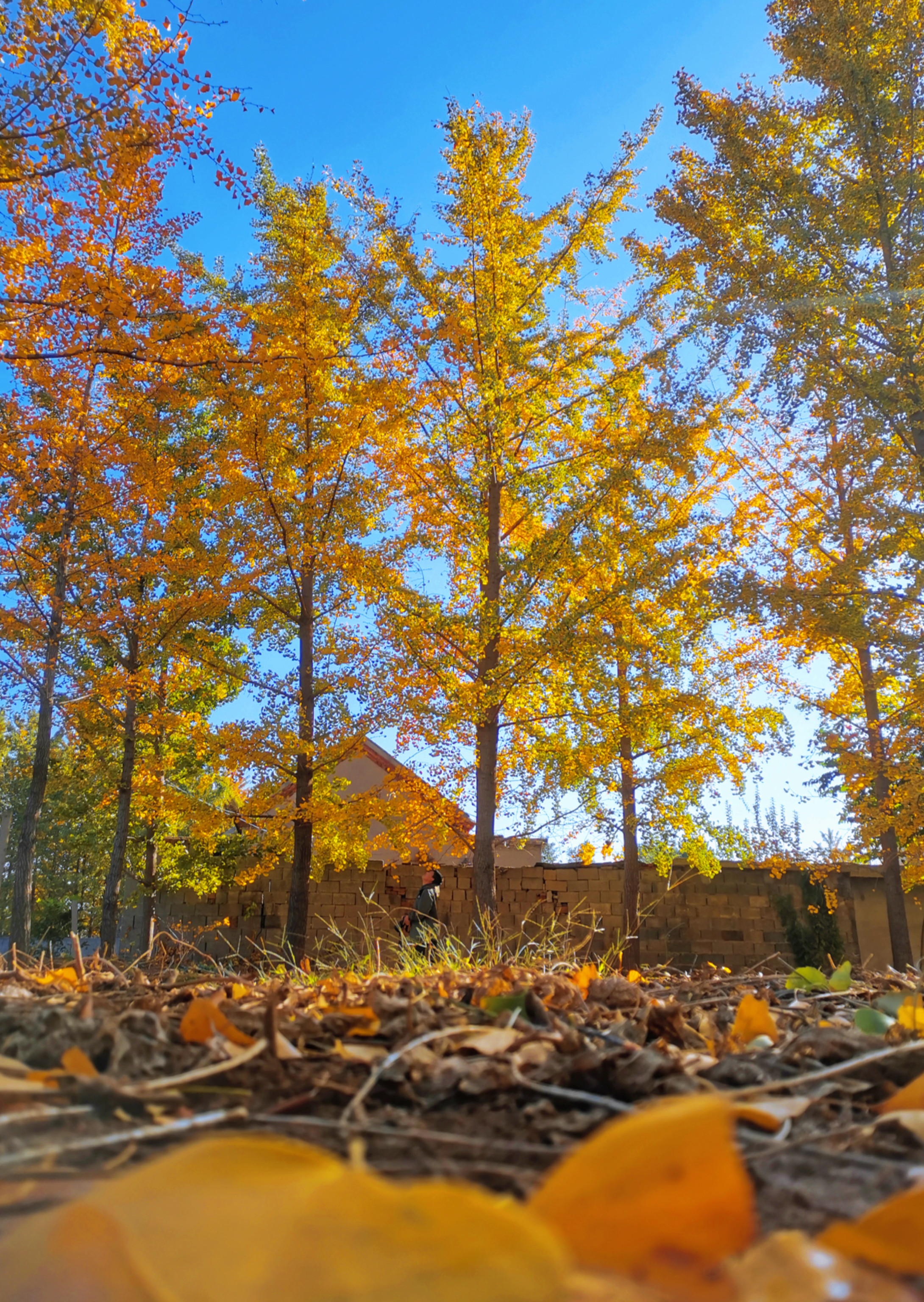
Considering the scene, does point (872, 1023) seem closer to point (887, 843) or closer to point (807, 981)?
point (807, 981)

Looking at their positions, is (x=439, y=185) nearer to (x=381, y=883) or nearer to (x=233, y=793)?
(x=381, y=883)

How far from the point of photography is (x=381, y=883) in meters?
11.5

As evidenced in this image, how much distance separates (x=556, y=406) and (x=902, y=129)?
13.0ft

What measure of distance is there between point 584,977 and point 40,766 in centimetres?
955

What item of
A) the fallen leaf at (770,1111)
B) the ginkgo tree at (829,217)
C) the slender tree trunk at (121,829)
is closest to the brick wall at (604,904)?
the slender tree trunk at (121,829)

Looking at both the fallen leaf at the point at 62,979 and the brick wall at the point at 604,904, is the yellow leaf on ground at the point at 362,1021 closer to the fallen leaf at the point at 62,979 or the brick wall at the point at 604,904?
the fallen leaf at the point at 62,979

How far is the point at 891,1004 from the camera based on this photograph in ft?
4.75

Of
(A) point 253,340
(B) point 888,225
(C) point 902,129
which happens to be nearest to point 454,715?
(A) point 253,340

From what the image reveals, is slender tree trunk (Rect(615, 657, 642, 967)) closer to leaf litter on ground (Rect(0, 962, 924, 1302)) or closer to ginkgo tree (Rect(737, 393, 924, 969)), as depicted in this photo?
ginkgo tree (Rect(737, 393, 924, 969))

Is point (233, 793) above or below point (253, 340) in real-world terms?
below

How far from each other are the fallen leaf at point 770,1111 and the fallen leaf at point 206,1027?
1.74 feet

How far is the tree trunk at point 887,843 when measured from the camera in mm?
8953

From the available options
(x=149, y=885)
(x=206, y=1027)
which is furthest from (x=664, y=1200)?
(x=149, y=885)

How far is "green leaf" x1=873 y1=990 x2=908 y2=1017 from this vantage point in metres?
1.41
